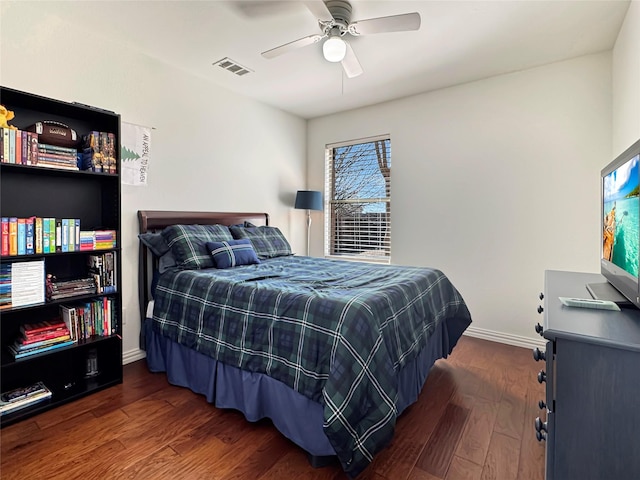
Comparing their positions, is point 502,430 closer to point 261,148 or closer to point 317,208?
point 317,208

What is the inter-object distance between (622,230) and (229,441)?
6.96ft

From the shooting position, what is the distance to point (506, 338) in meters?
3.16

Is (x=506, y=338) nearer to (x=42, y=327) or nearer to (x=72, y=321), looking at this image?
(x=72, y=321)

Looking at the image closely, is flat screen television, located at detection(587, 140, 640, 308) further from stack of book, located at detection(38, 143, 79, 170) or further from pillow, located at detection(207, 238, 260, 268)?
stack of book, located at detection(38, 143, 79, 170)

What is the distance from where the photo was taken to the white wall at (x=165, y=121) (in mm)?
2197

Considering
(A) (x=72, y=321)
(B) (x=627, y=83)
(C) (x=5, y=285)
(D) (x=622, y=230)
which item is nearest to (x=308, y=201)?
(A) (x=72, y=321)

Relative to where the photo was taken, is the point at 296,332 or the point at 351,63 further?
the point at 351,63

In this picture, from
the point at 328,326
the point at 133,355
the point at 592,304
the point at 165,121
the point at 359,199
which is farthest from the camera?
the point at 359,199

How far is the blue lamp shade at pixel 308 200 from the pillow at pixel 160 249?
1.83 meters

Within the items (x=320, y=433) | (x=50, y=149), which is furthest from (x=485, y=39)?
(x=50, y=149)

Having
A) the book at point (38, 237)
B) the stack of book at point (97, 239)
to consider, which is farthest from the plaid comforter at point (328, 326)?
the book at point (38, 237)

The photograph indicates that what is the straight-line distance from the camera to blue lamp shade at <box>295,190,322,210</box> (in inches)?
161

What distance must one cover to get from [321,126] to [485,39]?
233cm

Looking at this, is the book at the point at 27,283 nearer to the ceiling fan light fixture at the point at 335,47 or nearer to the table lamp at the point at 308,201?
the ceiling fan light fixture at the point at 335,47
